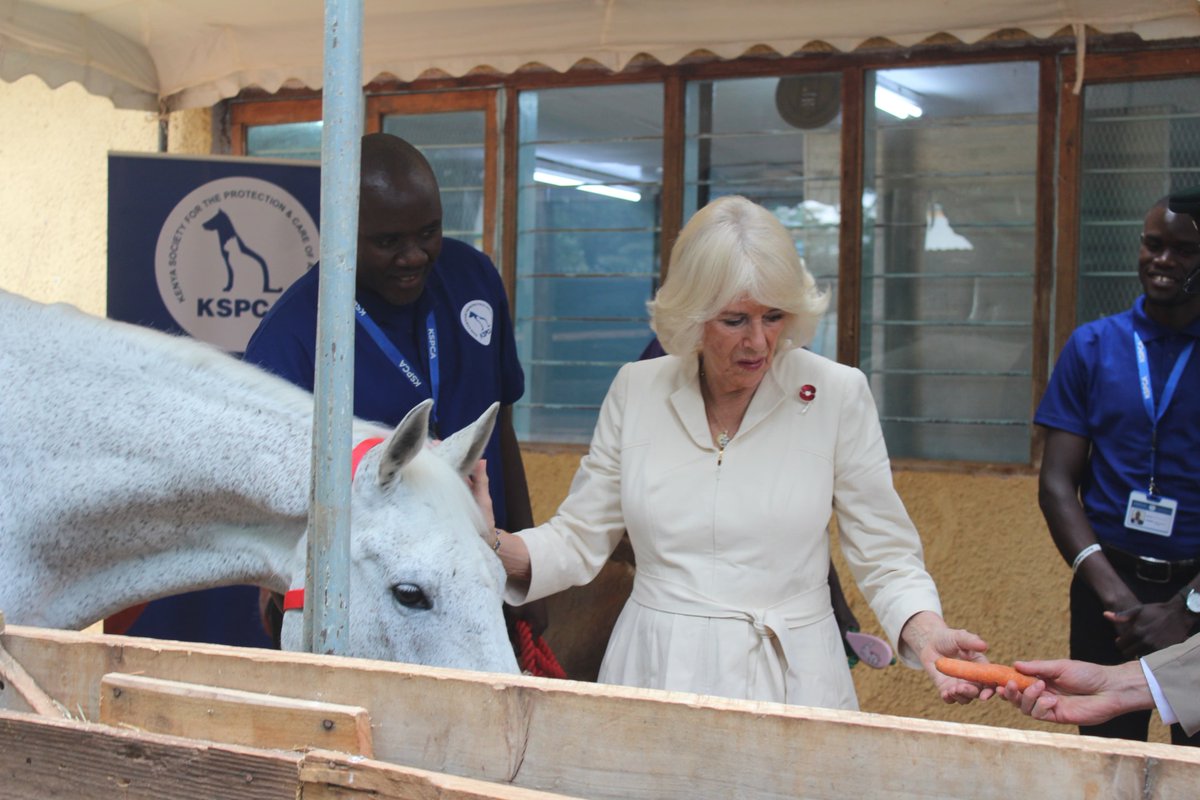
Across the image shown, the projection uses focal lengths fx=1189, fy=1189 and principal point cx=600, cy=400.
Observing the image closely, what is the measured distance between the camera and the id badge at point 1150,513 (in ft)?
9.41

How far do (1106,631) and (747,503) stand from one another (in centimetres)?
132

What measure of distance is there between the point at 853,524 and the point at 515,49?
2145mm

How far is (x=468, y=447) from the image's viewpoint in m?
2.18

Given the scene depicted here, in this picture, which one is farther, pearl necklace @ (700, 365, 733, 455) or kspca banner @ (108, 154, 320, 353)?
kspca banner @ (108, 154, 320, 353)

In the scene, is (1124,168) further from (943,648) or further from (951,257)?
(943,648)

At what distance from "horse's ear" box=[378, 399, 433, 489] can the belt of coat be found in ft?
1.81

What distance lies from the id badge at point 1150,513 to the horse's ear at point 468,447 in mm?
1679

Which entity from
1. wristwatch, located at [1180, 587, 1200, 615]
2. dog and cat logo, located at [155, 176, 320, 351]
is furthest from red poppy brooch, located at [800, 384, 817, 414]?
dog and cat logo, located at [155, 176, 320, 351]

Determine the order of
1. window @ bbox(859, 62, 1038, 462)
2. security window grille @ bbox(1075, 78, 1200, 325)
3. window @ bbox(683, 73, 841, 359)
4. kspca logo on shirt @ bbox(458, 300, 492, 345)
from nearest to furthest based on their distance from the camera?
kspca logo on shirt @ bbox(458, 300, 492, 345)
security window grille @ bbox(1075, 78, 1200, 325)
window @ bbox(859, 62, 1038, 462)
window @ bbox(683, 73, 841, 359)

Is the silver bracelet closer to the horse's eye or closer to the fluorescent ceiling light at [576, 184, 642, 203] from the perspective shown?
the horse's eye

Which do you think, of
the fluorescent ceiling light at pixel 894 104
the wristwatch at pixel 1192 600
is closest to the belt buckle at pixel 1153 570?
the wristwatch at pixel 1192 600

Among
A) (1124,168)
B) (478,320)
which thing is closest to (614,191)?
(1124,168)

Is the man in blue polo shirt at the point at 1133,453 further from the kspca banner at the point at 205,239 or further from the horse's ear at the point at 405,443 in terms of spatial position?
the kspca banner at the point at 205,239

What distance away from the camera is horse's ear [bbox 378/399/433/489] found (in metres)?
1.90
